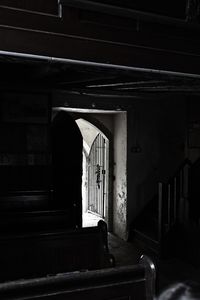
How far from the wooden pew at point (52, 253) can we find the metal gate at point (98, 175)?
388 centimetres

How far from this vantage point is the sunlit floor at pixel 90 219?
6984 mm

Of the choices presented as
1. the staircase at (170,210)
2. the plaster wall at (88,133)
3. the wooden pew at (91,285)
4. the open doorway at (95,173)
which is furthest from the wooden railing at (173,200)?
the wooden pew at (91,285)

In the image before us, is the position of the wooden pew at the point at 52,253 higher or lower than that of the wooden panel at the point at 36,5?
lower

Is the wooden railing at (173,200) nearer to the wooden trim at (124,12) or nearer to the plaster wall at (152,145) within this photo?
the plaster wall at (152,145)

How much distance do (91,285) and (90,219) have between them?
19.0ft

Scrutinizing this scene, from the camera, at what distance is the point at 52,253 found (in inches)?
119

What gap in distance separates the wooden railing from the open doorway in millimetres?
1750

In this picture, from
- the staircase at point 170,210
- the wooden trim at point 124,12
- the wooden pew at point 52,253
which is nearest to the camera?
the wooden trim at point 124,12

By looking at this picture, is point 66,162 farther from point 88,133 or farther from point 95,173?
point 88,133


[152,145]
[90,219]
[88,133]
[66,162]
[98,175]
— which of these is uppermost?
[88,133]

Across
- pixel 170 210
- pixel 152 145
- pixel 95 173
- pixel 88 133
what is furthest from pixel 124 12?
pixel 88 133

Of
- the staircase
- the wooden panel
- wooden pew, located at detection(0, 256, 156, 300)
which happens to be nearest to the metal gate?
the staircase

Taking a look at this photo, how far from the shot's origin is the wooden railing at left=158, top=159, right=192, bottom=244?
5277mm

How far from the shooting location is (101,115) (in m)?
6.70
